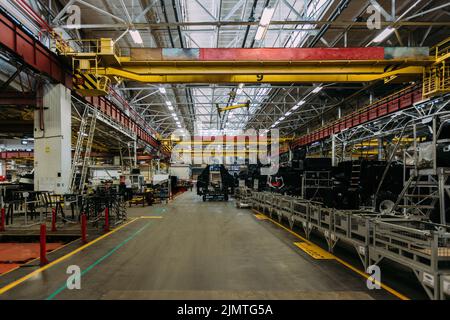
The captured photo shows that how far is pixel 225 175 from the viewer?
2145 cm

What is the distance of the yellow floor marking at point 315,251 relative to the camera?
6219 millimetres

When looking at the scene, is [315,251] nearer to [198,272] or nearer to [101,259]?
[198,272]

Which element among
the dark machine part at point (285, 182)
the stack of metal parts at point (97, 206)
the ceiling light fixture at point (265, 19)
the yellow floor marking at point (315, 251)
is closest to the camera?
the yellow floor marking at point (315, 251)

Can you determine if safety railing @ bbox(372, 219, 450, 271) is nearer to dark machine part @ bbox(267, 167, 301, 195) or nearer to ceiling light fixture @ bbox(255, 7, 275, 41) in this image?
ceiling light fixture @ bbox(255, 7, 275, 41)

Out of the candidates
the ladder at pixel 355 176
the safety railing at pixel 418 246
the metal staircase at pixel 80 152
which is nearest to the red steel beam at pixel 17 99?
the metal staircase at pixel 80 152

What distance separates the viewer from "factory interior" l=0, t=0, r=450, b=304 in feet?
15.4

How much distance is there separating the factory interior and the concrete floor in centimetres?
5

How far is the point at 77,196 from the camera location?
10750 millimetres

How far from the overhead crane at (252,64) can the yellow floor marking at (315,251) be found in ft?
22.2

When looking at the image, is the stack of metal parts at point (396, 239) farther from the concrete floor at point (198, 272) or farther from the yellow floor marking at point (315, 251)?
the concrete floor at point (198, 272)

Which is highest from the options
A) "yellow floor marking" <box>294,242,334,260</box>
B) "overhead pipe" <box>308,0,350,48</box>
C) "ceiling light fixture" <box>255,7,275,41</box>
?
"overhead pipe" <box>308,0,350,48</box>

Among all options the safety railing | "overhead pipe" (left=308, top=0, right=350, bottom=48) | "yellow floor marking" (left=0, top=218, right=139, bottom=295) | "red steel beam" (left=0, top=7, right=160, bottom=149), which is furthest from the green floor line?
"overhead pipe" (left=308, top=0, right=350, bottom=48)

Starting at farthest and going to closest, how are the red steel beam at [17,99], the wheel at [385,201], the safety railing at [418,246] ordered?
the red steel beam at [17,99] → the wheel at [385,201] → the safety railing at [418,246]
